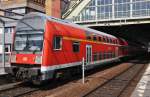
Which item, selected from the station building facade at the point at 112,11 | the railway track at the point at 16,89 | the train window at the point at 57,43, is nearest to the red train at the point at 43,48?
the train window at the point at 57,43

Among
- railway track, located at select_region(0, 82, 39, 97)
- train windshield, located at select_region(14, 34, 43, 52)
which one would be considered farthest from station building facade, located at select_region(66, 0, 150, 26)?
railway track, located at select_region(0, 82, 39, 97)

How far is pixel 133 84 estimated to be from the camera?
16547 mm

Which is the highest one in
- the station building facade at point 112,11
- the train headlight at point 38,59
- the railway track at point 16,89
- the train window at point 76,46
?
the station building facade at point 112,11

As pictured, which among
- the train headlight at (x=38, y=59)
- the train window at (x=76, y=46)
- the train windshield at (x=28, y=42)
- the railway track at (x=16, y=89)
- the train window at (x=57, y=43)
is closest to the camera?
the railway track at (x=16, y=89)

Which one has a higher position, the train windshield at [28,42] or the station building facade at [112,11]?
the station building facade at [112,11]

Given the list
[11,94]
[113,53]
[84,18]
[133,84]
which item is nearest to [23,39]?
[11,94]

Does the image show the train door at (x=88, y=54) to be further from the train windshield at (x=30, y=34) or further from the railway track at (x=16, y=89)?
the train windshield at (x=30, y=34)

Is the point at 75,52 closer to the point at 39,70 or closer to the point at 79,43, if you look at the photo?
the point at 79,43

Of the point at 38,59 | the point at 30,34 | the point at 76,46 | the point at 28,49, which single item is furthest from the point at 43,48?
the point at 76,46

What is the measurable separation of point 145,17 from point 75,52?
22.9 m

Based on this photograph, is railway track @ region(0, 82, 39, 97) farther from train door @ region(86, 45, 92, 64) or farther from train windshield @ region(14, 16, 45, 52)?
train door @ region(86, 45, 92, 64)

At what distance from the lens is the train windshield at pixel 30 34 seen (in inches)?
557

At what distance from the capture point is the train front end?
539 inches

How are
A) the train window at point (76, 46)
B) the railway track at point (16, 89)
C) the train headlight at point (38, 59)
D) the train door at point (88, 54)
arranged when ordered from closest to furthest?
1. the railway track at point (16, 89)
2. the train headlight at point (38, 59)
3. the train window at point (76, 46)
4. the train door at point (88, 54)
